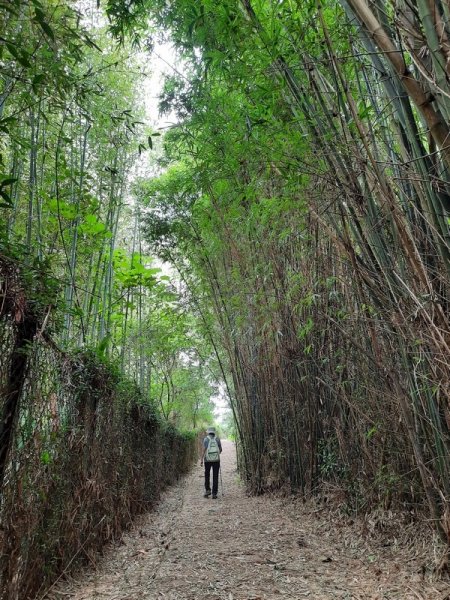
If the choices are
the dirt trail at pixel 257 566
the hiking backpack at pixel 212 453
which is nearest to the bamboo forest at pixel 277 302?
the dirt trail at pixel 257 566

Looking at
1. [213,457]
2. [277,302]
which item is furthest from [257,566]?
[213,457]

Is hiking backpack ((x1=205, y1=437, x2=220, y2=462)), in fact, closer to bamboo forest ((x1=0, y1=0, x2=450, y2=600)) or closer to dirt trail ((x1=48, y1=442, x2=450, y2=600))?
bamboo forest ((x1=0, y1=0, x2=450, y2=600))

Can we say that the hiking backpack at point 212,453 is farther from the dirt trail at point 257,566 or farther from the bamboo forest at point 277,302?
the dirt trail at point 257,566

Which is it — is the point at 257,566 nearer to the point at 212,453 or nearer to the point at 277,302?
the point at 277,302

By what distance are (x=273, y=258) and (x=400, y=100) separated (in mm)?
2291

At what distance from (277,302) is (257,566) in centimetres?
203

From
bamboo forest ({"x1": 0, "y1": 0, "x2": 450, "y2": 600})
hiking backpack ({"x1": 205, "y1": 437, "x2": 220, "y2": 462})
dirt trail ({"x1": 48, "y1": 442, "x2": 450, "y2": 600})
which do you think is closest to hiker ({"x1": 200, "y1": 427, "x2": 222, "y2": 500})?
hiking backpack ({"x1": 205, "y1": 437, "x2": 220, "y2": 462})

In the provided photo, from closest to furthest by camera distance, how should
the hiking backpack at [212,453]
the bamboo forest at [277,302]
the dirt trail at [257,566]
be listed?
1. the bamboo forest at [277,302]
2. the dirt trail at [257,566]
3. the hiking backpack at [212,453]

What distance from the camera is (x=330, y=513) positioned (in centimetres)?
331

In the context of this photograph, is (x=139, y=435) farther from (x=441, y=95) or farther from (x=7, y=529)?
(x=441, y=95)

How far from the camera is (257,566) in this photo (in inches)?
97.7

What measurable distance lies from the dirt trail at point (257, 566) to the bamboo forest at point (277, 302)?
0.7 inches

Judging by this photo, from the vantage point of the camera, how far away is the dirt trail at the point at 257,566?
2.01 m

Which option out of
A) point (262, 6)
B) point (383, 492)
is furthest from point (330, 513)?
point (262, 6)
